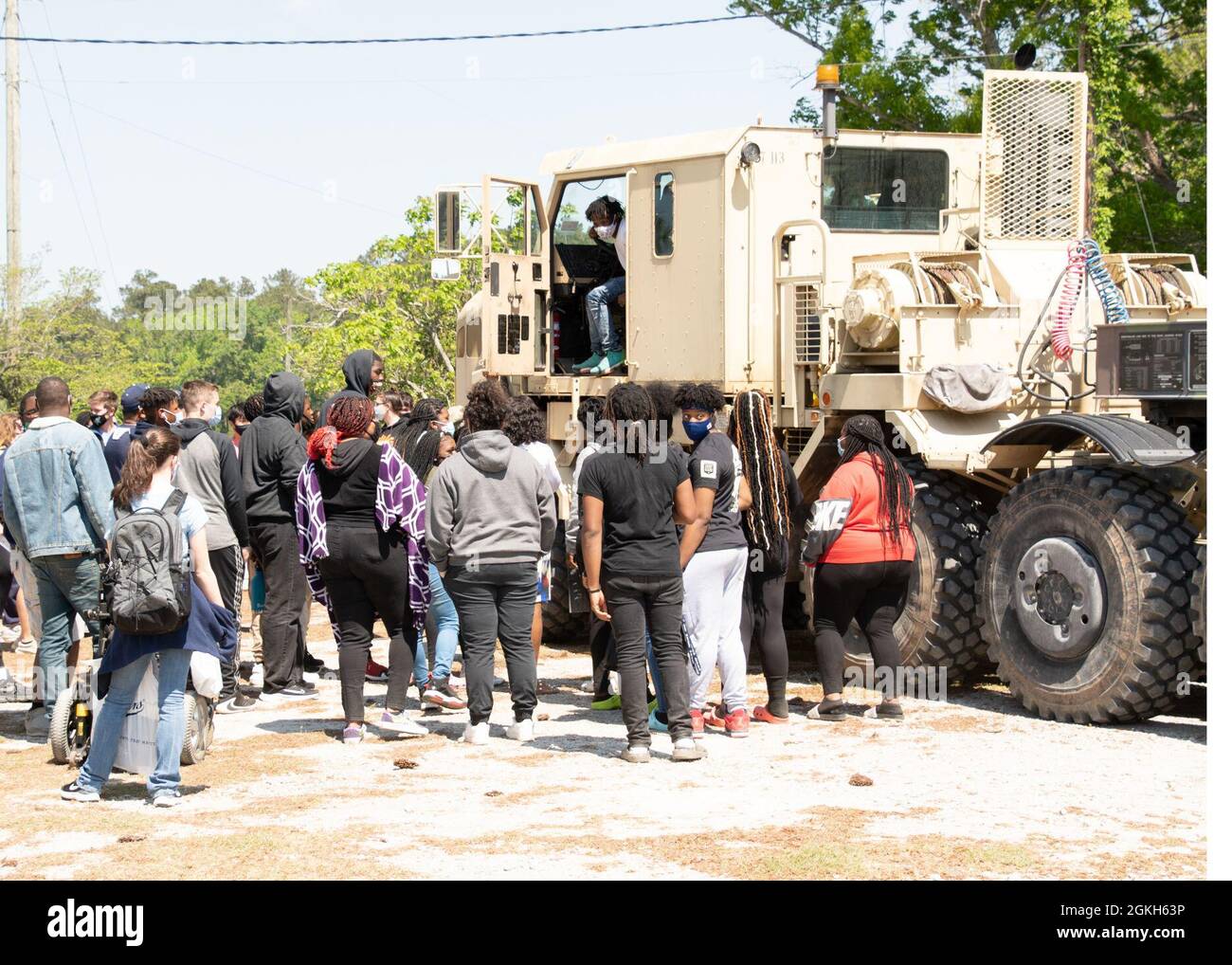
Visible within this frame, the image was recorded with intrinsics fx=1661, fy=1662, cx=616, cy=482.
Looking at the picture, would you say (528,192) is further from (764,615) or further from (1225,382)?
(1225,382)

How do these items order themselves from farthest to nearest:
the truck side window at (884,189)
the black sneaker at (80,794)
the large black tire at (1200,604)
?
the truck side window at (884,189) → the large black tire at (1200,604) → the black sneaker at (80,794)

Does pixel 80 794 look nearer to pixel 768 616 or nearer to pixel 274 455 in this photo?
pixel 274 455

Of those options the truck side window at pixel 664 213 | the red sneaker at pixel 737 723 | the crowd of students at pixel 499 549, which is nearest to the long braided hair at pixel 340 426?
the crowd of students at pixel 499 549

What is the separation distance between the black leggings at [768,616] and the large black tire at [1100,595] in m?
1.20

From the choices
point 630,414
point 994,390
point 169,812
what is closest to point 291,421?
point 630,414

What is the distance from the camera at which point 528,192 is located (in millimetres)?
12164

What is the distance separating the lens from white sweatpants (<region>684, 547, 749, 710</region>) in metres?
8.36

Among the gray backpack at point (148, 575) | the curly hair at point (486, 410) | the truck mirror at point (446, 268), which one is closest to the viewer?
the gray backpack at point (148, 575)

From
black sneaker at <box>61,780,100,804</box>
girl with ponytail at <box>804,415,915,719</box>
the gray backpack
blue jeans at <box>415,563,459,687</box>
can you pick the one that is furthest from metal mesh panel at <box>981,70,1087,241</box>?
black sneaker at <box>61,780,100,804</box>

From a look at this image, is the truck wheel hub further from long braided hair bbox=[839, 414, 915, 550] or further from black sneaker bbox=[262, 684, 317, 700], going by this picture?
black sneaker bbox=[262, 684, 317, 700]

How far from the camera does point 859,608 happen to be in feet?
29.4

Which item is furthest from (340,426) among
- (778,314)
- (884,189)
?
(884,189)

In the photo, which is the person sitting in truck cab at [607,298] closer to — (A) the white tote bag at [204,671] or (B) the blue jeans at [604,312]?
(B) the blue jeans at [604,312]

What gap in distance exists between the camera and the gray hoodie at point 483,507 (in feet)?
27.0
